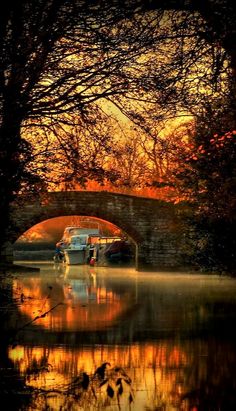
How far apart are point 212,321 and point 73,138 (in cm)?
434

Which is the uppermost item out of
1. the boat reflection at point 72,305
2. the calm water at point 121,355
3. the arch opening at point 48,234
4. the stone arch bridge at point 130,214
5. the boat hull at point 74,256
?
the arch opening at point 48,234

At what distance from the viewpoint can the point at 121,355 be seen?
44.0 feet

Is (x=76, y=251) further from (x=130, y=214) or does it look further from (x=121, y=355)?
(x=121, y=355)

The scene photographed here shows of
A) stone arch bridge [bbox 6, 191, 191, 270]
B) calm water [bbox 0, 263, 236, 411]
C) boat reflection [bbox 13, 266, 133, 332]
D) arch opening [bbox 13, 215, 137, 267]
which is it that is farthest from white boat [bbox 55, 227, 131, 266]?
calm water [bbox 0, 263, 236, 411]

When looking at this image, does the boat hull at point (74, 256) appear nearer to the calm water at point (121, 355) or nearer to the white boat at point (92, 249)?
the white boat at point (92, 249)

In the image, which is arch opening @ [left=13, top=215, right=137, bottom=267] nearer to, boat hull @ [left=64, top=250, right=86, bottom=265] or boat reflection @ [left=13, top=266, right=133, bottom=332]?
boat hull @ [left=64, top=250, right=86, bottom=265]

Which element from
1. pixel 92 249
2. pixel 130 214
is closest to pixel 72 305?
pixel 130 214

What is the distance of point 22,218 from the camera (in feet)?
179

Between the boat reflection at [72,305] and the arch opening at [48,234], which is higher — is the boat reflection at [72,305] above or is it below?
below

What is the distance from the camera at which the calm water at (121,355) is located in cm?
991

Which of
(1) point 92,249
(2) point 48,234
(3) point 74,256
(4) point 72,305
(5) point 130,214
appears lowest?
(4) point 72,305

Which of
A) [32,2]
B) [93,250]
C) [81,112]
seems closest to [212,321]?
[81,112]

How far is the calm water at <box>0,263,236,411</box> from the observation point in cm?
991

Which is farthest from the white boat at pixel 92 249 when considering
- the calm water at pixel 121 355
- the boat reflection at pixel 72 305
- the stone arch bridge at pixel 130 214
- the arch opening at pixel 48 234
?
the calm water at pixel 121 355
